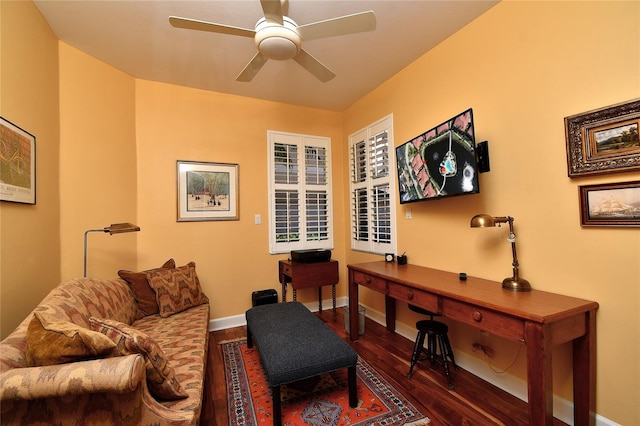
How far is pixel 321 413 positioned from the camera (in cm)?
171

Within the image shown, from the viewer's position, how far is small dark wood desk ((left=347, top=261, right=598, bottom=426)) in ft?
4.07

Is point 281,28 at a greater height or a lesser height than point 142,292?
greater

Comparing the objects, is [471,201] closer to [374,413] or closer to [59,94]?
[374,413]

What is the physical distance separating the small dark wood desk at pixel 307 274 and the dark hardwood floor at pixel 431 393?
0.88 meters

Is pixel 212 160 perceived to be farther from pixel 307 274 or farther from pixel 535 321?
pixel 535 321

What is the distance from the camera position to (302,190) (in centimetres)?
365

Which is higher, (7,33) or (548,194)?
(7,33)

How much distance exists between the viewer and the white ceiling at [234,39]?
75.7 inches

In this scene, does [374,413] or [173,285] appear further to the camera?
[173,285]

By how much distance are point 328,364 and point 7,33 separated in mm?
2763

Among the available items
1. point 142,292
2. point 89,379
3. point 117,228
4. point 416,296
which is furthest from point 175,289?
point 416,296

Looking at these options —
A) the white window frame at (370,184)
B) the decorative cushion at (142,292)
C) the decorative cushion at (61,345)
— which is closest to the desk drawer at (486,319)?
the white window frame at (370,184)

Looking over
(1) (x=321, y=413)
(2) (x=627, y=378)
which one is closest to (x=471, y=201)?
(2) (x=627, y=378)

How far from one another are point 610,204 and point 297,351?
6.25 feet
